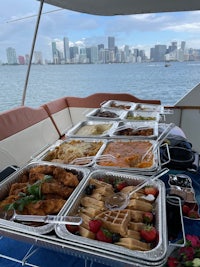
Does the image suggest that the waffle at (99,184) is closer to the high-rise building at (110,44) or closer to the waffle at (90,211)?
the waffle at (90,211)

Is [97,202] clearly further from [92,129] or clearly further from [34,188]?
[92,129]

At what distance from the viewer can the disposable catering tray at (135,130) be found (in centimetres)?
163

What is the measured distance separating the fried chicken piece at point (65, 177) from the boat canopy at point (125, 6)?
181cm

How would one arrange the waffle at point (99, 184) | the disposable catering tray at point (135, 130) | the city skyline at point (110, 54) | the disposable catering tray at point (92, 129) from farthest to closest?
the city skyline at point (110, 54), the disposable catering tray at point (92, 129), the disposable catering tray at point (135, 130), the waffle at point (99, 184)

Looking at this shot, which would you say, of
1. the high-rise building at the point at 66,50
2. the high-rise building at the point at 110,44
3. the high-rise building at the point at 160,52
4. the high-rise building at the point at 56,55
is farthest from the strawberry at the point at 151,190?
the high-rise building at the point at 110,44

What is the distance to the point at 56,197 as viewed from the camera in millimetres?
836

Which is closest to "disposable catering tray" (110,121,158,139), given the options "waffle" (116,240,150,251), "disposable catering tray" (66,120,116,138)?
"disposable catering tray" (66,120,116,138)

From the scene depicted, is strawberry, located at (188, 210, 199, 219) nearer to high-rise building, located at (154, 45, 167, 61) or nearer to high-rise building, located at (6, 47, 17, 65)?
high-rise building, located at (154, 45, 167, 61)

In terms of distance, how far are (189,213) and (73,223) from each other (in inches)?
18.6

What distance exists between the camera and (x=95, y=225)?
68cm

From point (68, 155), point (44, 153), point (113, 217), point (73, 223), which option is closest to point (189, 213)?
point (113, 217)

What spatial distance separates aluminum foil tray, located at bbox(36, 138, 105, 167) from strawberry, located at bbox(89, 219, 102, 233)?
466 millimetres

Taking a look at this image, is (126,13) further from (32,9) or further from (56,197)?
(56,197)

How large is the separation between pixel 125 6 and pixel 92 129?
1361 millimetres
